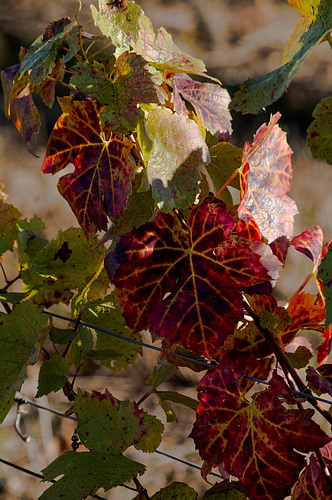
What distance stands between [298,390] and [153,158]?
0.28 meters

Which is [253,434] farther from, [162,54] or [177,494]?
[162,54]

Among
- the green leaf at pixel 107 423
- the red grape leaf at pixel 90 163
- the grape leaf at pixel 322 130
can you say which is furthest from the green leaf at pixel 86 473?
the grape leaf at pixel 322 130

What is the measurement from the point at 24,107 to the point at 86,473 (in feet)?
1.36

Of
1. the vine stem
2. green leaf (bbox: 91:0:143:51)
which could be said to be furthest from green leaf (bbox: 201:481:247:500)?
green leaf (bbox: 91:0:143:51)

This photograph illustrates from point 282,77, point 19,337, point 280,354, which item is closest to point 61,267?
point 19,337

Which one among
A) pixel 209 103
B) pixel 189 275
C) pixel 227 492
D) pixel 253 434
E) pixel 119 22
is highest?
pixel 119 22

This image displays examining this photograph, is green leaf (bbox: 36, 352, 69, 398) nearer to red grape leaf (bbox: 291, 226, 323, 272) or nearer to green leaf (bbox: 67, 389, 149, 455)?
green leaf (bbox: 67, 389, 149, 455)

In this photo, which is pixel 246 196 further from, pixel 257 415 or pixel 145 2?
pixel 145 2

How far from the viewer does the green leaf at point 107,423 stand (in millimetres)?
545

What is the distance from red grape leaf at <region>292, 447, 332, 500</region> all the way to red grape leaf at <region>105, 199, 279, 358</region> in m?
0.17

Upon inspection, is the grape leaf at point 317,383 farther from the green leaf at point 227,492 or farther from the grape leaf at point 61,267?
the grape leaf at point 61,267

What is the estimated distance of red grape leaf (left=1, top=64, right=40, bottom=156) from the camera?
57cm

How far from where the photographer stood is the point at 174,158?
46cm

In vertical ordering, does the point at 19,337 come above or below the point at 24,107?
below
